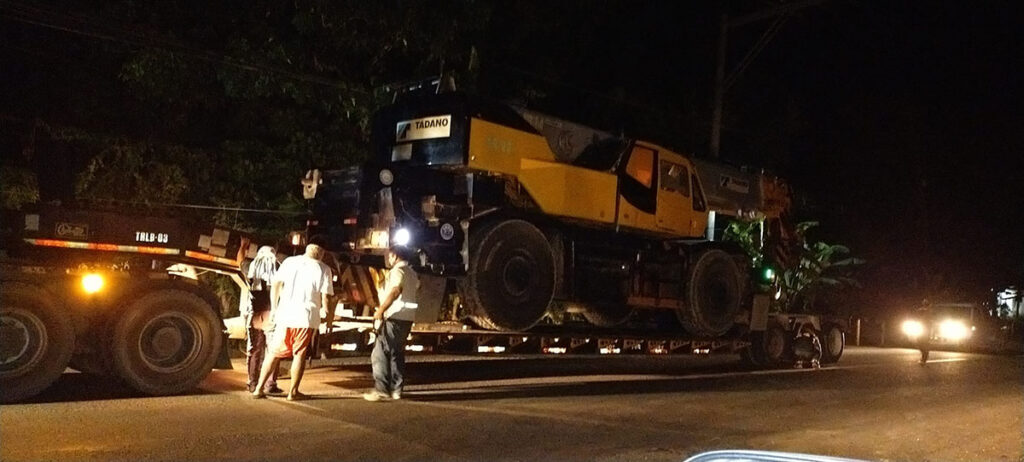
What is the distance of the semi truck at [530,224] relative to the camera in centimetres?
1093

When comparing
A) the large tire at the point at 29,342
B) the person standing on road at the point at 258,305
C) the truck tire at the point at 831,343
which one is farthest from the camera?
the truck tire at the point at 831,343

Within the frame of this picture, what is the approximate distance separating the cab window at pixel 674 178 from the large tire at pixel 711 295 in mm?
1136

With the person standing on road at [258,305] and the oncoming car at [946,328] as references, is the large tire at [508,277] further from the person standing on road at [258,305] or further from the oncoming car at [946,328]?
the oncoming car at [946,328]

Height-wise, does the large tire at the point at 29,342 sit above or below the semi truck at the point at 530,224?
below

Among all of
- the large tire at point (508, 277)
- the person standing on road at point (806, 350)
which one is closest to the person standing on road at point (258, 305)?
the large tire at point (508, 277)

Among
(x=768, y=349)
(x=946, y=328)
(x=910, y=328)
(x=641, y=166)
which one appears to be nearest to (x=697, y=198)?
(x=641, y=166)

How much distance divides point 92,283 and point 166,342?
910 millimetres

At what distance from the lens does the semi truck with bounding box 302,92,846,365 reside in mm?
10930

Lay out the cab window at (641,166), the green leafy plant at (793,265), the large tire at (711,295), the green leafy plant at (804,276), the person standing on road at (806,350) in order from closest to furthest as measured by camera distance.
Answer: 1. the cab window at (641,166)
2. the large tire at (711,295)
3. the green leafy plant at (793,265)
4. the person standing on road at (806,350)
5. the green leafy plant at (804,276)

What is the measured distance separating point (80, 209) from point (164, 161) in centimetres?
540

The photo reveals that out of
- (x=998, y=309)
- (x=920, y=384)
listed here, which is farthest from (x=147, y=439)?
(x=998, y=309)

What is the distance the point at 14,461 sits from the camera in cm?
640

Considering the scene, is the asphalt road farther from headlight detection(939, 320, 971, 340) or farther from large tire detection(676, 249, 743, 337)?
headlight detection(939, 320, 971, 340)

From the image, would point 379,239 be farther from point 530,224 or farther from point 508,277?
point 530,224
